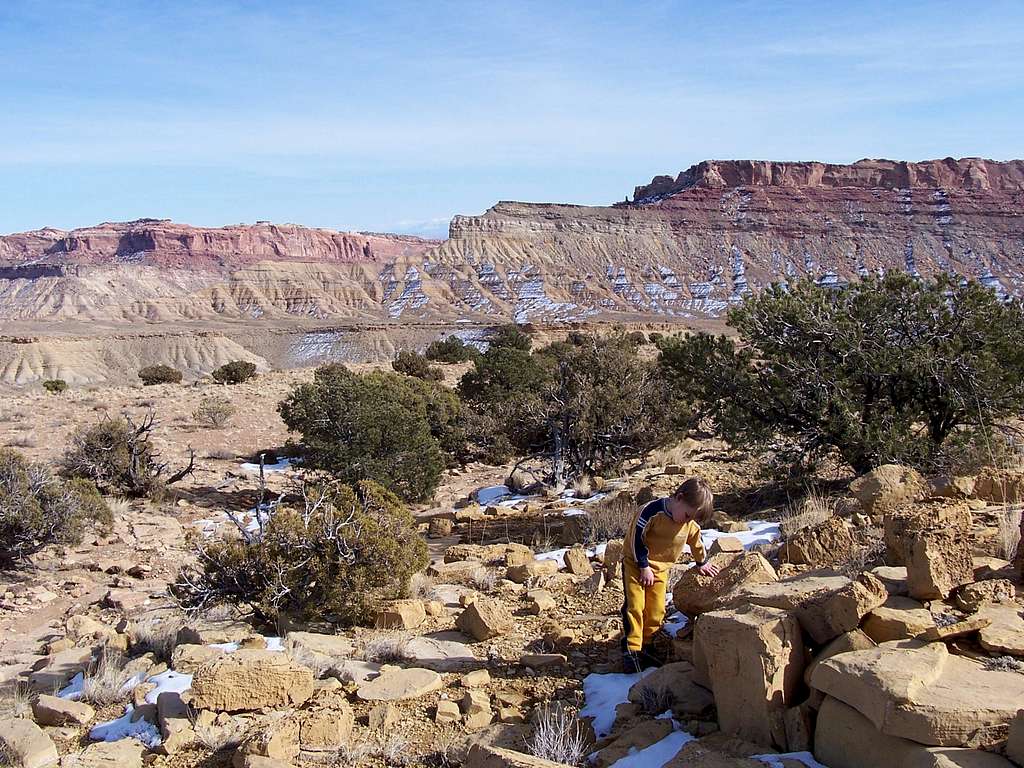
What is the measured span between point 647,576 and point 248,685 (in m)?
2.36

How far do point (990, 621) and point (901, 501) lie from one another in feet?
10.7

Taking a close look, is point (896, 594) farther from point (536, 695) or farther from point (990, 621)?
point (536, 695)

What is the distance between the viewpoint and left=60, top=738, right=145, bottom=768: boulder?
4387 mm

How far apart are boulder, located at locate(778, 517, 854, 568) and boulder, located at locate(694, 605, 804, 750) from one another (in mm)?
2015

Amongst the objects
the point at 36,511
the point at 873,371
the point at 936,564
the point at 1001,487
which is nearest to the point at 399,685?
the point at 936,564

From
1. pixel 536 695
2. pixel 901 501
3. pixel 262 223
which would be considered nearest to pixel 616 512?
pixel 901 501

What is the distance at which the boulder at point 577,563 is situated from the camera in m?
7.62

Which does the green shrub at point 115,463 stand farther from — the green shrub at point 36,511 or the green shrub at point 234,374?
the green shrub at point 234,374

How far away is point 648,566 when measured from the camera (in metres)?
4.95

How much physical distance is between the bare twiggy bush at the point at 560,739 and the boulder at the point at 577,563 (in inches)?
128

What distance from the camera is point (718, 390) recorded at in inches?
408

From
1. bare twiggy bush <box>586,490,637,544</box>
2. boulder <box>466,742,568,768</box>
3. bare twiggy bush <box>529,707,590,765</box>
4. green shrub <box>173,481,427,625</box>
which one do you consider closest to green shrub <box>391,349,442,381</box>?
bare twiggy bush <box>586,490,637,544</box>

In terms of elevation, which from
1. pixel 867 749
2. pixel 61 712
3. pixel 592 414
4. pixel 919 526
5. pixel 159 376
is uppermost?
pixel 919 526

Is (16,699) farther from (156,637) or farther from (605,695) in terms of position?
(605,695)
